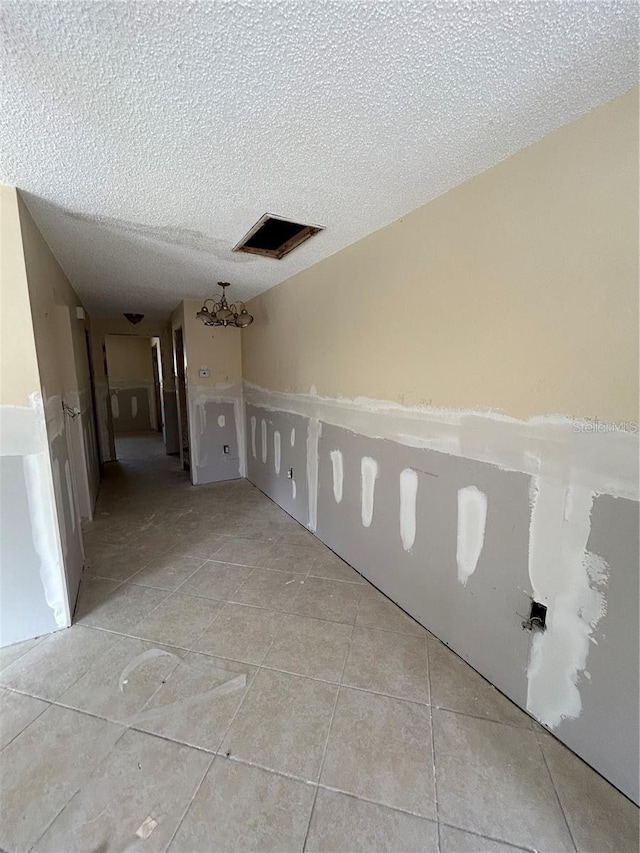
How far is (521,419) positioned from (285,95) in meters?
1.40

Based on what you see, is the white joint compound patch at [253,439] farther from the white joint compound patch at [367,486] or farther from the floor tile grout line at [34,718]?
the floor tile grout line at [34,718]

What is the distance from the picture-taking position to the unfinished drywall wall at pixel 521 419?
1135 mm

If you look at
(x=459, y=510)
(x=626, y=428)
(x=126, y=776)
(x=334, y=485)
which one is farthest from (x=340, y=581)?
(x=626, y=428)

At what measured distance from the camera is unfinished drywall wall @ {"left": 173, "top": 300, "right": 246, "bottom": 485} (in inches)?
174

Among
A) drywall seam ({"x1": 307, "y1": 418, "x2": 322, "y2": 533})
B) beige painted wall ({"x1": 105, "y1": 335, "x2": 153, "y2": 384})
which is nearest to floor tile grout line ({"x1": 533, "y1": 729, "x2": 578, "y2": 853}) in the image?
drywall seam ({"x1": 307, "y1": 418, "x2": 322, "y2": 533})

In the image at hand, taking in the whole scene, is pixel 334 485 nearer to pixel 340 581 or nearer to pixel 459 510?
pixel 340 581

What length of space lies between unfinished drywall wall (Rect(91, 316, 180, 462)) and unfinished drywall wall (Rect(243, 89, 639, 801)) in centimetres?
468

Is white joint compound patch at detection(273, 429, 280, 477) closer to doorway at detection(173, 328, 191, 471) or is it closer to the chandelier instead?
the chandelier

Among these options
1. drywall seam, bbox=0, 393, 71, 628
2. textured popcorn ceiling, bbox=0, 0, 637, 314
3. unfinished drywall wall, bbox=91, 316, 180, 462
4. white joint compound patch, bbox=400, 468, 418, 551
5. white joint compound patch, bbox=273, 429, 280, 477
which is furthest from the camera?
unfinished drywall wall, bbox=91, 316, 180, 462

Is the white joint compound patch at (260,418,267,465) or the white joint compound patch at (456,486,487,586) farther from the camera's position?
the white joint compound patch at (260,418,267,465)

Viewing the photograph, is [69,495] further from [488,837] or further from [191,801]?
[488,837]

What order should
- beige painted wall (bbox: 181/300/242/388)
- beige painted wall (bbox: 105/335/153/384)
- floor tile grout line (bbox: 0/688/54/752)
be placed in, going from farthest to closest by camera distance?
beige painted wall (bbox: 105/335/153/384), beige painted wall (bbox: 181/300/242/388), floor tile grout line (bbox: 0/688/54/752)

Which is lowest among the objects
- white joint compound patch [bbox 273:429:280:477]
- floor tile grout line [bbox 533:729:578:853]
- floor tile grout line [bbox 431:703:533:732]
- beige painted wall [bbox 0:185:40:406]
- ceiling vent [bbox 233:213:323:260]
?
floor tile grout line [bbox 533:729:578:853]

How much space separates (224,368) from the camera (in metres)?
4.63
